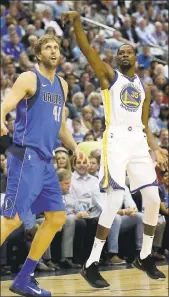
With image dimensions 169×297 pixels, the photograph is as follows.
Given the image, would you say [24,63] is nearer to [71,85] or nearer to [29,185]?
[71,85]

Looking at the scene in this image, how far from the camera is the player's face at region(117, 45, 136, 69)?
8125 millimetres

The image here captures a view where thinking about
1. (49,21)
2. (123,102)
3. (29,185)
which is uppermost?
(49,21)

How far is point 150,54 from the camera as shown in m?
19.9

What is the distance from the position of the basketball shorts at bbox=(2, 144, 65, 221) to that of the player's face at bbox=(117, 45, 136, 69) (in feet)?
4.45

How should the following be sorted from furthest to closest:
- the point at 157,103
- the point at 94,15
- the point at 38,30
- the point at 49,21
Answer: the point at 94,15
the point at 49,21
the point at 38,30
the point at 157,103

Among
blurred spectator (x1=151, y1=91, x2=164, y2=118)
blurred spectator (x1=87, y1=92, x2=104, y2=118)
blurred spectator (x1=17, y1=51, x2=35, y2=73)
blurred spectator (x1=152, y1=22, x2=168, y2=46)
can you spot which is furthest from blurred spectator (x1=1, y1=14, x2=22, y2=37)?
blurred spectator (x1=152, y1=22, x2=168, y2=46)

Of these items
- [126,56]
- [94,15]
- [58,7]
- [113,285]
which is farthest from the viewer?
[94,15]

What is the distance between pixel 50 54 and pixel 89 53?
60cm

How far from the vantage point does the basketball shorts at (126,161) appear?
814 cm

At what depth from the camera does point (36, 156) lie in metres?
7.51

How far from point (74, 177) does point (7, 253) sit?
158cm

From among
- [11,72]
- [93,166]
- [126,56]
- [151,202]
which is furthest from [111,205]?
[11,72]

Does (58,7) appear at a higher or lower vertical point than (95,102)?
higher

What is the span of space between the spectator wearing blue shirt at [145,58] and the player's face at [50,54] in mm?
12023
